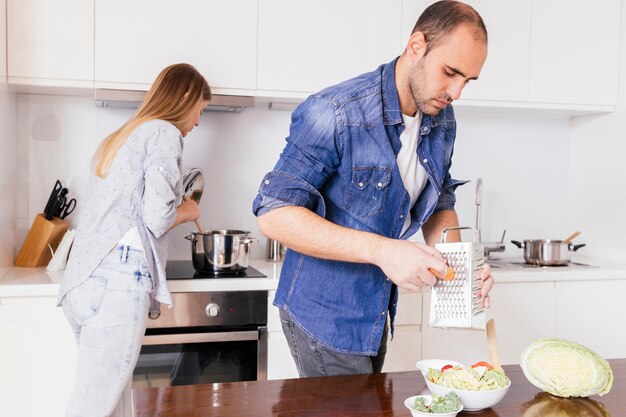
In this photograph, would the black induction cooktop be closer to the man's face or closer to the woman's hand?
the woman's hand

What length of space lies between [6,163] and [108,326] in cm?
95

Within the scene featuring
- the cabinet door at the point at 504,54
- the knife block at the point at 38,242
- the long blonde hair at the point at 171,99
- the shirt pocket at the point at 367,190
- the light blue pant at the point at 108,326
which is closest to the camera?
the shirt pocket at the point at 367,190

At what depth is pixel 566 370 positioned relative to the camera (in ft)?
4.22

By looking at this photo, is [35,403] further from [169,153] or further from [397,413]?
[397,413]

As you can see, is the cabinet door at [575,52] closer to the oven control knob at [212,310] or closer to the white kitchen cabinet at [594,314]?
the white kitchen cabinet at [594,314]

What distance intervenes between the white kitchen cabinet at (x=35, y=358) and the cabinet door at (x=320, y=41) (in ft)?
3.86

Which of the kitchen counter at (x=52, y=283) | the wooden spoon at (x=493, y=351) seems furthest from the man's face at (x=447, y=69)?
the kitchen counter at (x=52, y=283)

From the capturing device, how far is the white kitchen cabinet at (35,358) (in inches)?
91.5

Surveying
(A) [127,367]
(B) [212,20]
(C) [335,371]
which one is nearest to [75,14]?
(B) [212,20]

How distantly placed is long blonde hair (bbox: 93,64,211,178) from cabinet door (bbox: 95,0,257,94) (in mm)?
233

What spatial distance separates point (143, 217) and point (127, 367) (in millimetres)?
463

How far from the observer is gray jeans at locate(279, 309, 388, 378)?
1533 millimetres

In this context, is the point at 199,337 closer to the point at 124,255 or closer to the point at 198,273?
the point at 198,273

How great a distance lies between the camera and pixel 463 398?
119 centimetres
